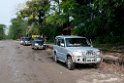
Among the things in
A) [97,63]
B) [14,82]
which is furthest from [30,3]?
[14,82]

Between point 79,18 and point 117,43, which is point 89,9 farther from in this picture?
point 117,43

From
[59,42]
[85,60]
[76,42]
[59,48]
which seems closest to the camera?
[85,60]

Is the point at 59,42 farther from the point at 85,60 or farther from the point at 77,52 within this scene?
the point at 85,60

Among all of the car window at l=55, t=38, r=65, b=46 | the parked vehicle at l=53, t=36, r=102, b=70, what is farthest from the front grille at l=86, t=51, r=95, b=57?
the car window at l=55, t=38, r=65, b=46

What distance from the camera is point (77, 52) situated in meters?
16.6

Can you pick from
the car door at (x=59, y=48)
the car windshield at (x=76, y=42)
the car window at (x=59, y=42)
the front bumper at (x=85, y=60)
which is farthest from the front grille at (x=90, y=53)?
the car window at (x=59, y=42)

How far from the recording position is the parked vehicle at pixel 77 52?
16516mm

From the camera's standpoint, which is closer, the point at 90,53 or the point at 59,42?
the point at 90,53

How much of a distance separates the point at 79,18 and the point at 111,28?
156 inches

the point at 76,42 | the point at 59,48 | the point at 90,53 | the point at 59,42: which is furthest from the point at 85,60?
the point at 59,42

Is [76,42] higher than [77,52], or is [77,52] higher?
[76,42]

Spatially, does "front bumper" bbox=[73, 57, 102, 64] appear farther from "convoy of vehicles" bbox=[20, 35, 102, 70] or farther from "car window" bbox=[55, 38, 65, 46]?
"car window" bbox=[55, 38, 65, 46]

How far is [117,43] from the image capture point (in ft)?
102

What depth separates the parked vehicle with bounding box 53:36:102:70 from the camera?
16.5 m
